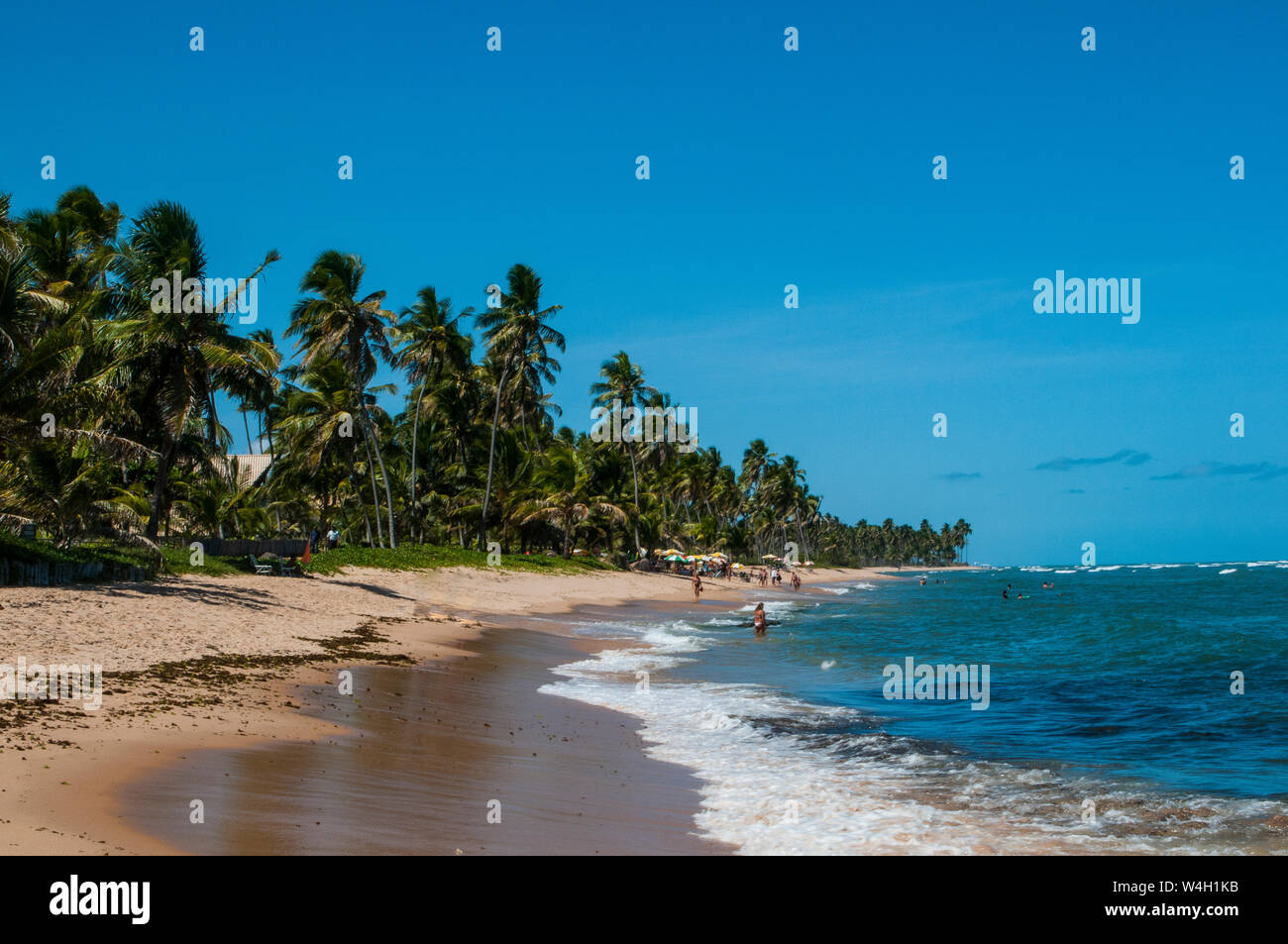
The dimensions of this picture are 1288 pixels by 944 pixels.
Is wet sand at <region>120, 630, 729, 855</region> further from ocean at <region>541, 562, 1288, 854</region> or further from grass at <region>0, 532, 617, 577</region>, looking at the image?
grass at <region>0, 532, 617, 577</region>

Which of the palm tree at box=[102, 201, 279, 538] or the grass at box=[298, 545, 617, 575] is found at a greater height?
the palm tree at box=[102, 201, 279, 538]

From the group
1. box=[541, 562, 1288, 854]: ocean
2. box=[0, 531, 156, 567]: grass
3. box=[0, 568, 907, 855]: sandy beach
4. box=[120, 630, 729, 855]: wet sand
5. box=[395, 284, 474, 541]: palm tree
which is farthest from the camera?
box=[395, 284, 474, 541]: palm tree

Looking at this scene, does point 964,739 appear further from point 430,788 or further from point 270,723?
point 270,723

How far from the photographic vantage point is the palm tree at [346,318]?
132 feet

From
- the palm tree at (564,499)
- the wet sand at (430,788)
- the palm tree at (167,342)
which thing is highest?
the palm tree at (167,342)

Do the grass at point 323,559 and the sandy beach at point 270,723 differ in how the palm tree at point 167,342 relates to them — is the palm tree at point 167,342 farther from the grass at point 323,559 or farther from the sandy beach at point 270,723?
the sandy beach at point 270,723

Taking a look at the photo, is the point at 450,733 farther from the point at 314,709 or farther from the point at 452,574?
the point at 452,574

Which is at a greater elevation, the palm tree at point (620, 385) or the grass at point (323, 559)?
the palm tree at point (620, 385)

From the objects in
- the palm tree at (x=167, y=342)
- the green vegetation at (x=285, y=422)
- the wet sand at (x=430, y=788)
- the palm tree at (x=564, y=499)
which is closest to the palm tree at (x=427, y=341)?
the green vegetation at (x=285, y=422)

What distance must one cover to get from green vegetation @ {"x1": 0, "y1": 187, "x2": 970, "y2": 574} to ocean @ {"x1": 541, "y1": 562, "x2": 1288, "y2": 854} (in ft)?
44.3

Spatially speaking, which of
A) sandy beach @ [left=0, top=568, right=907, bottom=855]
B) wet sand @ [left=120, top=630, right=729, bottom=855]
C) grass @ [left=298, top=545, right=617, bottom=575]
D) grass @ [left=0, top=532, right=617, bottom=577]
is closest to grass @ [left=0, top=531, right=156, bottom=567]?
grass @ [left=0, top=532, right=617, bottom=577]

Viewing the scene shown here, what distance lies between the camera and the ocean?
29.1ft

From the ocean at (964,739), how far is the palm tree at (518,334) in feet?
80.3
